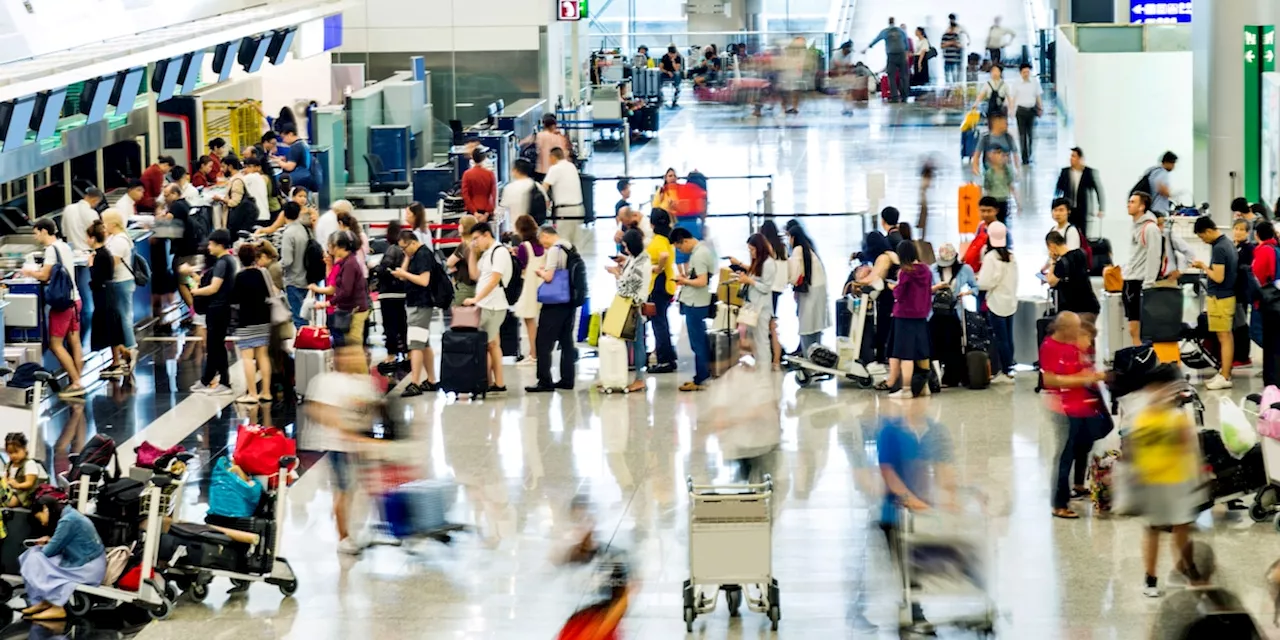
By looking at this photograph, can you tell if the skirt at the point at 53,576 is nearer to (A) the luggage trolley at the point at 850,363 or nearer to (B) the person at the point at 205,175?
(A) the luggage trolley at the point at 850,363

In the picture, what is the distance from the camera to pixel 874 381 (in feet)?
48.0

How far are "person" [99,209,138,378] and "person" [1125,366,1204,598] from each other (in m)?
9.10

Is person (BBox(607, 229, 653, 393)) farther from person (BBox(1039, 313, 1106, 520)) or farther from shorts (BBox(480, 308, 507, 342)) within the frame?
person (BBox(1039, 313, 1106, 520))

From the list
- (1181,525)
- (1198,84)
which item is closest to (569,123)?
(1198,84)

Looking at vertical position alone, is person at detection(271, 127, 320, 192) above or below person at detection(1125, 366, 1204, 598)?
above

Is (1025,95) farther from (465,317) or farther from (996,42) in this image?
(465,317)

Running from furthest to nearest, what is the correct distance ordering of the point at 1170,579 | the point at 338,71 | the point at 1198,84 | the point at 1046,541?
the point at 338,71
the point at 1198,84
the point at 1046,541
the point at 1170,579

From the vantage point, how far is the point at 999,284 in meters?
14.4

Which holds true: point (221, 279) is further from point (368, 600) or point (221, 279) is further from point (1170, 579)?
point (1170, 579)

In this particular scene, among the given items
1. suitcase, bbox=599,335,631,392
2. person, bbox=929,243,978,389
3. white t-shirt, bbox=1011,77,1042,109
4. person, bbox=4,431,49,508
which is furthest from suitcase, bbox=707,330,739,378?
white t-shirt, bbox=1011,77,1042,109

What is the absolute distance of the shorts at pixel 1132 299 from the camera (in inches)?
580

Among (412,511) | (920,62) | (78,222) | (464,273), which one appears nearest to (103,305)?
(78,222)

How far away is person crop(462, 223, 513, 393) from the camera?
1451 cm

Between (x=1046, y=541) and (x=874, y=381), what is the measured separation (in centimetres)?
405
